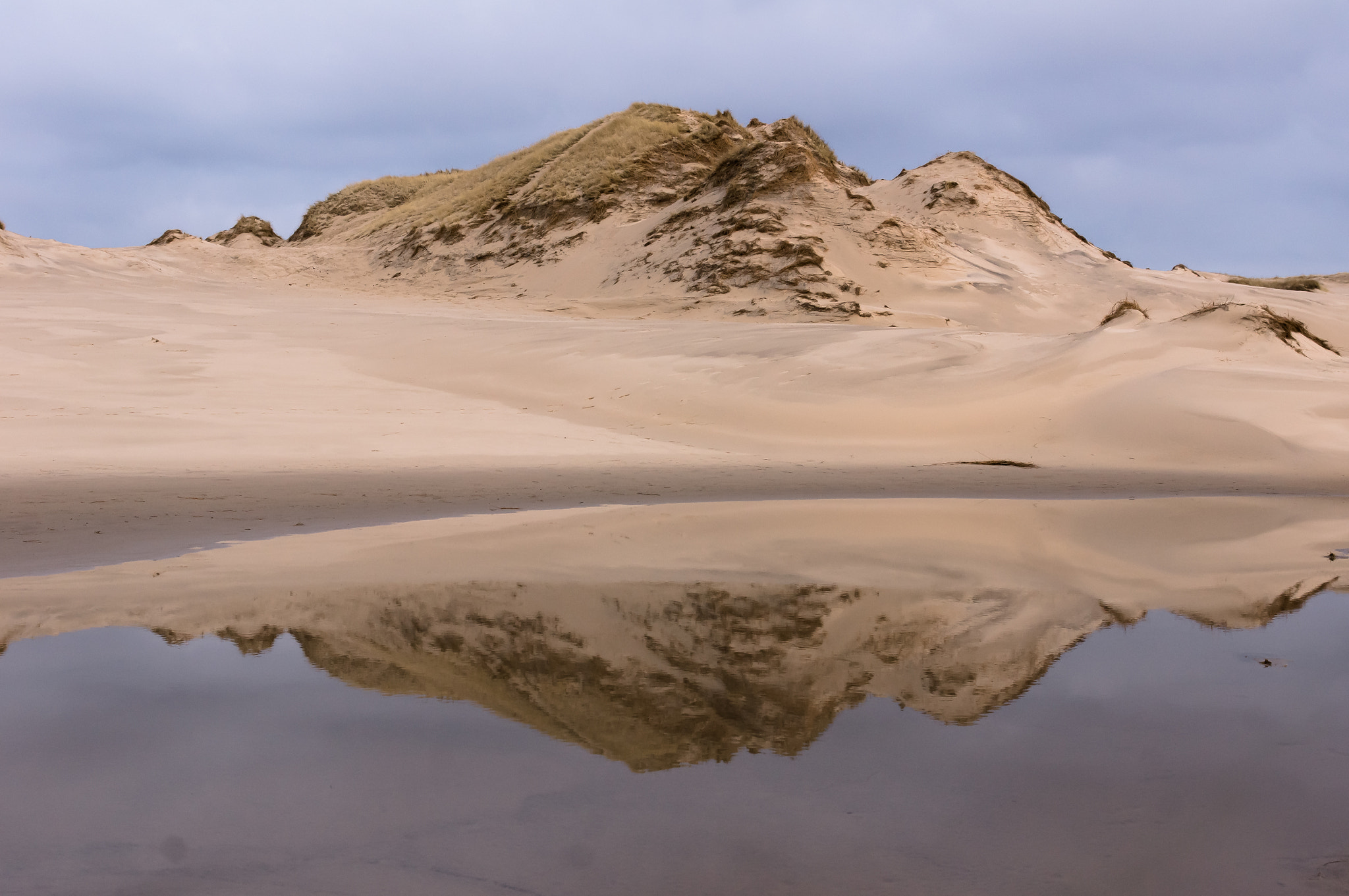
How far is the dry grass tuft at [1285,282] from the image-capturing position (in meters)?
27.6

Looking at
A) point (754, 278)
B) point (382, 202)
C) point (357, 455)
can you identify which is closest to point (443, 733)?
point (357, 455)

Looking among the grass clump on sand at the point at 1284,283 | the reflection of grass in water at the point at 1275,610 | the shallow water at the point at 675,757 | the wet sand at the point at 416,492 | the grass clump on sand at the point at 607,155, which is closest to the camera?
the shallow water at the point at 675,757

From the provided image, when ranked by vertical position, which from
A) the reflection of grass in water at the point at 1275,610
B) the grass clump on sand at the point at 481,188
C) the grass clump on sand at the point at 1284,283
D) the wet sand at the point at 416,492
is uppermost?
the grass clump on sand at the point at 481,188

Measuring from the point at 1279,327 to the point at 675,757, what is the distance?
12977 mm

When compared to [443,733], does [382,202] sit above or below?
above

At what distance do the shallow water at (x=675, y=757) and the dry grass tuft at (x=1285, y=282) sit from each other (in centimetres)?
2836

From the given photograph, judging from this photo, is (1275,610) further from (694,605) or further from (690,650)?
(690,650)

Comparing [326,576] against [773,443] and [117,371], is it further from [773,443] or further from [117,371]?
[117,371]

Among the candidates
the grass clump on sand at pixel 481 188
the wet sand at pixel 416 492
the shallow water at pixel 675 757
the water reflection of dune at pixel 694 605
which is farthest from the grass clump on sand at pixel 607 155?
the shallow water at pixel 675 757

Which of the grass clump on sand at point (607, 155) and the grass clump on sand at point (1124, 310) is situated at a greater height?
the grass clump on sand at point (607, 155)

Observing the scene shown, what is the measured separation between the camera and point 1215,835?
78.0 inches

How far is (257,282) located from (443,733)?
89.8 ft

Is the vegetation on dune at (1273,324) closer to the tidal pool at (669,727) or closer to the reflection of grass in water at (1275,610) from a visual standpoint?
the tidal pool at (669,727)

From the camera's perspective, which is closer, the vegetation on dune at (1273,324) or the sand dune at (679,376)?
the sand dune at (679,376)
